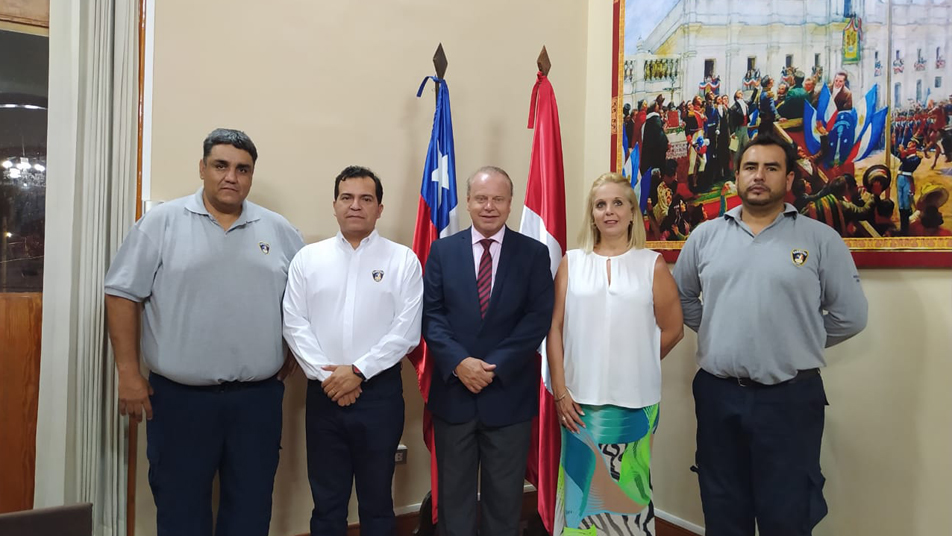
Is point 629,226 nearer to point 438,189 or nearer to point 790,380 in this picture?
point 790,380

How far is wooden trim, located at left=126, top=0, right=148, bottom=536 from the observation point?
8.00ft

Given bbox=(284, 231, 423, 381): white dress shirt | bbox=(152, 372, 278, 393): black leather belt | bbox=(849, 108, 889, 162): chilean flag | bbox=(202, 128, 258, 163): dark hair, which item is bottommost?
bbox=(152, 372, 278, 393): black leather belt

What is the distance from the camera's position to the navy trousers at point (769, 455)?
203 centimetres

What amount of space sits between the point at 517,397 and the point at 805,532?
1.12m

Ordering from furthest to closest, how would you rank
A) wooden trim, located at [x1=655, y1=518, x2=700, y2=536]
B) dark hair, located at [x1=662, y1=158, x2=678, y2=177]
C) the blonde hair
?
1. dark hair, located at [x1=662, y1=158, x2=678, y2=177]
2. wooden trim, located at [x1=655, y1=518, x2=700, y2=536]
3. the blonde hair

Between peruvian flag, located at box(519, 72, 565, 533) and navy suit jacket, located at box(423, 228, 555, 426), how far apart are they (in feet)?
1.47

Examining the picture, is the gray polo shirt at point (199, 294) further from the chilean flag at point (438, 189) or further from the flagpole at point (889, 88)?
the flagpole at point (889, 88)

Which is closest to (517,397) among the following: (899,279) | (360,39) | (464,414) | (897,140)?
(464,414)

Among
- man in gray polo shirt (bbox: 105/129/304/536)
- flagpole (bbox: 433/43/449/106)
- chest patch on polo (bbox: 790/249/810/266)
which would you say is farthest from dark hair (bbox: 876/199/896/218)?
man in gray polo shirt (bbox: 105/129/304/536)

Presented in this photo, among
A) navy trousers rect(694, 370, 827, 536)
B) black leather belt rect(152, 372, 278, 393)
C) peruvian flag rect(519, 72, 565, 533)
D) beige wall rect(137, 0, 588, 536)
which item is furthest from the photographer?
peruvian flag rect(519, 72, 565, 533)

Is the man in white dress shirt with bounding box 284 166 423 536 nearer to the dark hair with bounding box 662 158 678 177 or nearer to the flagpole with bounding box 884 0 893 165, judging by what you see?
the dark hair with bounding box 662 158 678 177

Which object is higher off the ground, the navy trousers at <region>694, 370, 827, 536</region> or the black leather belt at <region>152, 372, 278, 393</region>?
the black leather belt at <region>152, 372, 278, 393</region>

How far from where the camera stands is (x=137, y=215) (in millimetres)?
2471

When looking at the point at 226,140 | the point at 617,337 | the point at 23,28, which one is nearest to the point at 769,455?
the point at 617,337
